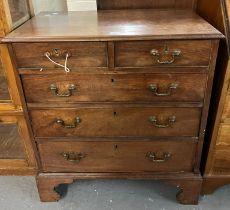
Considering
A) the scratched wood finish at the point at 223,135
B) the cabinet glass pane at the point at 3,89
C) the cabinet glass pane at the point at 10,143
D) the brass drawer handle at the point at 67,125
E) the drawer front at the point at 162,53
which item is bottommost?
the cabinet glass pane at the point at 10,143

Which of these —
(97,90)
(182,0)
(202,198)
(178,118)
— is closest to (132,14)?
(182,0)

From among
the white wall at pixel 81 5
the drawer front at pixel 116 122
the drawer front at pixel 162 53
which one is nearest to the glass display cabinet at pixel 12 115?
the drawer front at pixel 116 122

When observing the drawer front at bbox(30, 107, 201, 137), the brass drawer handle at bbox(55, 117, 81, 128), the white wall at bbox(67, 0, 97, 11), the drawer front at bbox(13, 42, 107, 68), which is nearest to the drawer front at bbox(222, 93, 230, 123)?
the drawer front at bbox(30, 107, 201, 137)

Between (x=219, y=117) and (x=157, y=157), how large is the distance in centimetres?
37

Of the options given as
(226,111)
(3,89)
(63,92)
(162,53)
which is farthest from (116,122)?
(3,89)

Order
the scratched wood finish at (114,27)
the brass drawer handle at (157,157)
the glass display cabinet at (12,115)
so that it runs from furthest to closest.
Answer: the brass drawer handle at (157,157) < the glass display cabinet at (12,115) < the scratched wood finish at (114,27)

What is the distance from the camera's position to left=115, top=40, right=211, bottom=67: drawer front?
45.5 inches

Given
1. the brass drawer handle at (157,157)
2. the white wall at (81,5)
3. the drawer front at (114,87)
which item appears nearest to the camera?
the drawer front at (114,87)

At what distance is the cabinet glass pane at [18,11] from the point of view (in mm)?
1351

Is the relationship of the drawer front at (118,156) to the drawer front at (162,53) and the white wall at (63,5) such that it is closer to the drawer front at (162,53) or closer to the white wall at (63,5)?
the drawer front at (162,53)

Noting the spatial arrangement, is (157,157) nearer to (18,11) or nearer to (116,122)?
(116,122)

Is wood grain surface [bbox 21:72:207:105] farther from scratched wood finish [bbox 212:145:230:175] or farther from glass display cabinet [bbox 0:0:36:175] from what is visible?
scratched wood finish [bbox 212:145:230:175]

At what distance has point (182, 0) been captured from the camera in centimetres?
161

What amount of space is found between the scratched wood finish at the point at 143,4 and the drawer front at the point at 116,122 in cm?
66
